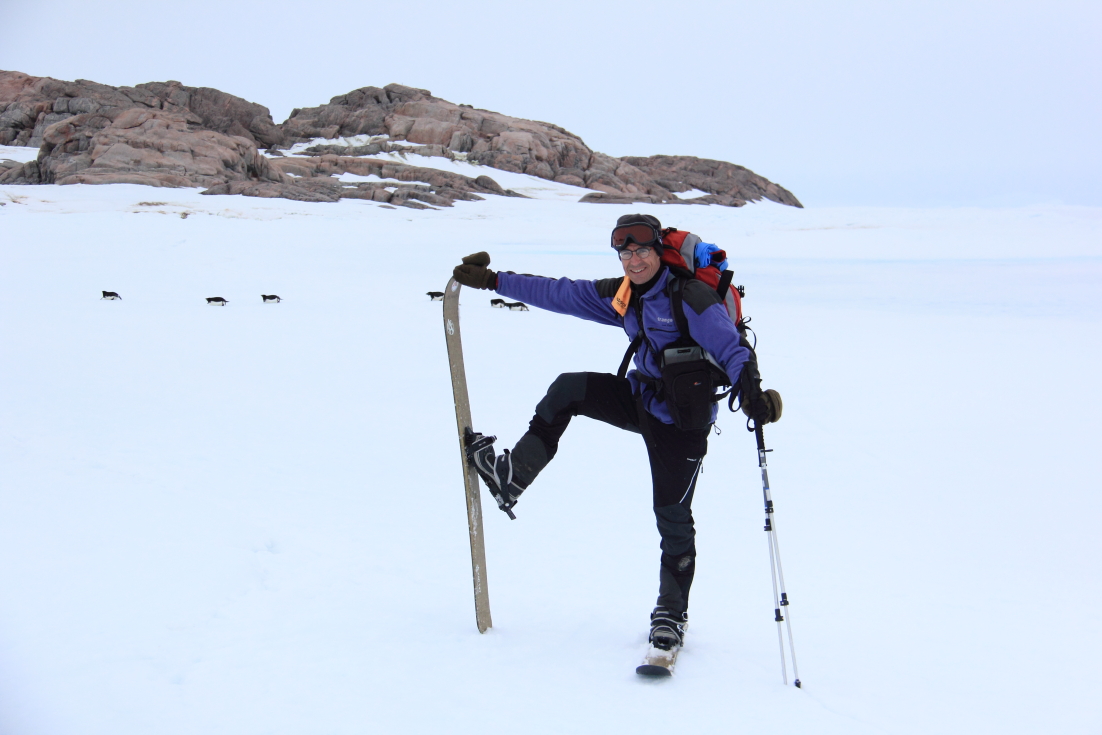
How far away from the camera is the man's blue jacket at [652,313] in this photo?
2.84m

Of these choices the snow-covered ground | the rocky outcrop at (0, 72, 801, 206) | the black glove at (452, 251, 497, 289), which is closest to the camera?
the snow-covered ground

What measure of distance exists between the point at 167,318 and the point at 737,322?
9308 millimetres

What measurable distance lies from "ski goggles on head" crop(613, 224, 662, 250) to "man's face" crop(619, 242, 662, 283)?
21mm

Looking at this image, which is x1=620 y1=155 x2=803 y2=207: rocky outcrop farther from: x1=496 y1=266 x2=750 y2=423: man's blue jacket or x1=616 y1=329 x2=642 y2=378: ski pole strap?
x1=616 y1=329 x2=642 y2=378: ski pole strap

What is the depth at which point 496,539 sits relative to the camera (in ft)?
14.0

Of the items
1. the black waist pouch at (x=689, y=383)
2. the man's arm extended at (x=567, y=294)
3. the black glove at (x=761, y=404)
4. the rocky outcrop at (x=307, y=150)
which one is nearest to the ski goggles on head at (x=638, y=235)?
the man's arm extended at (x=567, y=294)

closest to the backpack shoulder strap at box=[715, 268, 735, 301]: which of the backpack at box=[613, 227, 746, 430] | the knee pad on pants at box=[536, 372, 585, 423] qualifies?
the backpack at box=[613, 227, 746, 430]

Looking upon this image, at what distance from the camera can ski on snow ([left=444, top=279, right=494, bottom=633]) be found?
3.11 meters

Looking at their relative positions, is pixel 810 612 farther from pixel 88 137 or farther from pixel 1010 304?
pixel 88 137

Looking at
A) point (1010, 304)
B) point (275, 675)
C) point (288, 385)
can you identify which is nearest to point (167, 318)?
point (288, 385)

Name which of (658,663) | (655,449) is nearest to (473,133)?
(655,449)

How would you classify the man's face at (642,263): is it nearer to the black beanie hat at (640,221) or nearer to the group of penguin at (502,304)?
the black beanie hat at (640,221)

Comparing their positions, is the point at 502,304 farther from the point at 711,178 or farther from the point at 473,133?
the point at 711,178

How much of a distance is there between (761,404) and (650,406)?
1.71 feet
